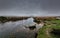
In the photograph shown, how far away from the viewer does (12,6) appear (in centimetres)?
1165

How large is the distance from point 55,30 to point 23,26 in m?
1.85

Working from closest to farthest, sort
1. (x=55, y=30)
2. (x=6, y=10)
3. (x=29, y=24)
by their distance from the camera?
(x=55, y=30) < (x=29, y=24) < (x=6, y=10)

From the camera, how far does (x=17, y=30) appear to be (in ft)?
32.5

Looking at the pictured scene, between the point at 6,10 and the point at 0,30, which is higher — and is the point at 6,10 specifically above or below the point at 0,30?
above

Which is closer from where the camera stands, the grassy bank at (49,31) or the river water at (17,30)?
the grassy bank at (49,31)

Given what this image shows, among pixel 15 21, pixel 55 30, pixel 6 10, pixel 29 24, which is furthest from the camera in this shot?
pixel 6 10

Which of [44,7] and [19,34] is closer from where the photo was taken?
[19,34]

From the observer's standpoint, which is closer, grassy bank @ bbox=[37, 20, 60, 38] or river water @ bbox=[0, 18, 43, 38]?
grassy bank @ bbox=[37, 20, 60, 38]

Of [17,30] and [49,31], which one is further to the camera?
[17,30]

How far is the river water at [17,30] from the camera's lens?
9320 mm

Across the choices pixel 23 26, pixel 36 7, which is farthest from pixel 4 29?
pixel 36 7

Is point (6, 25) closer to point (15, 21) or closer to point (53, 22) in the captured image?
point (15, 21)

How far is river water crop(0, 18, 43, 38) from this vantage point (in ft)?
30.6

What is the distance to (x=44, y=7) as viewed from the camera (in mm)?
11867
